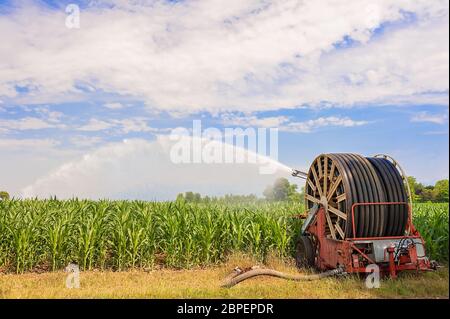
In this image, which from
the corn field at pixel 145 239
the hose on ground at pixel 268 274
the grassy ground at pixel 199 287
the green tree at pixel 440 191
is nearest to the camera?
the grassy ground at pixel 199 287

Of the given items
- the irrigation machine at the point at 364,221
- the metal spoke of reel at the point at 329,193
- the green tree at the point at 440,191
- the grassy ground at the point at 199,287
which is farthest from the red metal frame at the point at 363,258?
the green tree at the point at 440,191

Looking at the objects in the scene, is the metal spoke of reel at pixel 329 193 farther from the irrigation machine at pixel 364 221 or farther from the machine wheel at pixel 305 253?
the machine wheel at pixel 305 253

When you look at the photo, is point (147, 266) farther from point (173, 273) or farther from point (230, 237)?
point (230, 237)

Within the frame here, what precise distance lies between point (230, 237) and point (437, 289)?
228 inches

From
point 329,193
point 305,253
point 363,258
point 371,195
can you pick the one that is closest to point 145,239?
point 305,253

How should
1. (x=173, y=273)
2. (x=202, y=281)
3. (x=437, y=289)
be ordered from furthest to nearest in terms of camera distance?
(x=173, y=273), (x=202, y=281), (x=437, y=289)

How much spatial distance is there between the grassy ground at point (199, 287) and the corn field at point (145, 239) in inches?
25.9

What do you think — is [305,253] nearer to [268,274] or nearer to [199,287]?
[268,274]

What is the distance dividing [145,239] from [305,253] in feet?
14.6

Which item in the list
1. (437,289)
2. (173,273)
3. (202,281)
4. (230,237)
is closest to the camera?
(437,289)

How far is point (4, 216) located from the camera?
13.7m

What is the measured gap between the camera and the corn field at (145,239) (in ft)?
41.3

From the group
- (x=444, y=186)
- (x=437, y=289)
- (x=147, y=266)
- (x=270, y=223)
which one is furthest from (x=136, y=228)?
(x=444, y=186)

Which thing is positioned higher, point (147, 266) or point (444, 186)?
point (444, 186)
